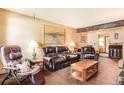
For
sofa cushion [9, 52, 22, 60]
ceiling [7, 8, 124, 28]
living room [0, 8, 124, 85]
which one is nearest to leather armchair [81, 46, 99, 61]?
living room [0, 8, 124, 85]

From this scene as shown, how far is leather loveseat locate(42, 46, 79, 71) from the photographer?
194cm

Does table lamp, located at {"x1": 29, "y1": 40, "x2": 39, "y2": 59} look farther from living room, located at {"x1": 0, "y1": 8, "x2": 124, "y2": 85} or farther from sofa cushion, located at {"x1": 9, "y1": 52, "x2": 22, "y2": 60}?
sofa cushion, located at {"x1": 9, "y1": 52, "x2": 22, "y2": 60}

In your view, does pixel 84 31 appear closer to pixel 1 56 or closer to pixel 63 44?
pixel 63 44

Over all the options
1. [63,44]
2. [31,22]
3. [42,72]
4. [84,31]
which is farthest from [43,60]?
[84,31]

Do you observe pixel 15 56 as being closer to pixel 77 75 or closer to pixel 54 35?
pixel 54 35

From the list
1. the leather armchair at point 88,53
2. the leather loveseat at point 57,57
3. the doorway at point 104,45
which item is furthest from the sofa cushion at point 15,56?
the doorway at point 104,45

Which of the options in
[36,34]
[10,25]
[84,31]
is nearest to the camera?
[10,25]

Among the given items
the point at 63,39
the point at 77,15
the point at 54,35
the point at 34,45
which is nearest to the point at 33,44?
the point at 34,45

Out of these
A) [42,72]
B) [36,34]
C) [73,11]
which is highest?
[73,11]

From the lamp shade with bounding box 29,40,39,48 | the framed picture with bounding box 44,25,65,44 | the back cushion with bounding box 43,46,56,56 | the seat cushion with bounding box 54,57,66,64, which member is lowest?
the seat cushion with bounding box 54,57,66,64

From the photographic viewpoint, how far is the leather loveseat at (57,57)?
1940 millimetres

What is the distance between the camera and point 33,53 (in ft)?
6.24

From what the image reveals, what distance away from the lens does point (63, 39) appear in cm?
205
